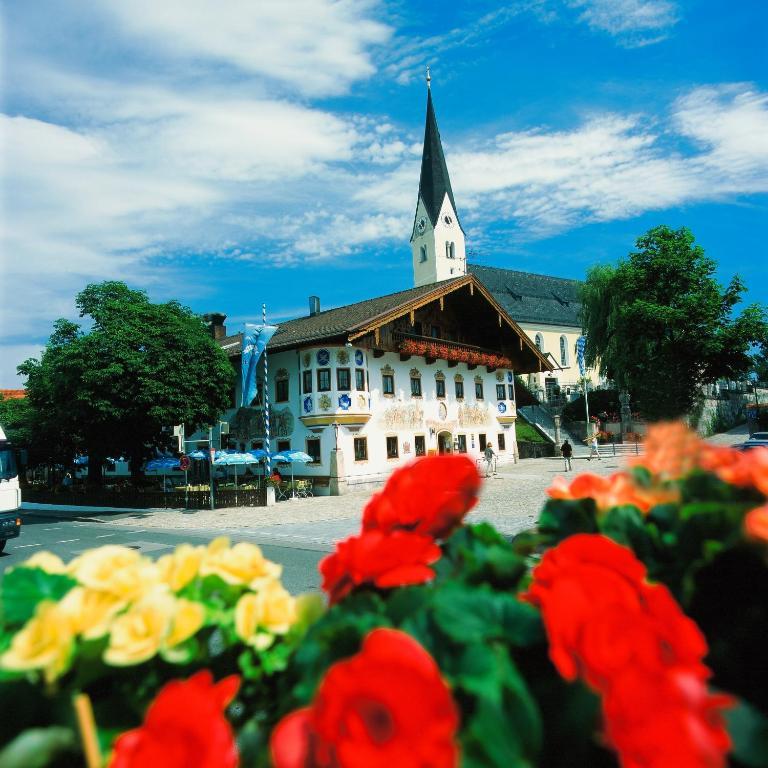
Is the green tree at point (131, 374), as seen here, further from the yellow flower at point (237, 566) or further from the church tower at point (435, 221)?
the church tower at point (435, 221)

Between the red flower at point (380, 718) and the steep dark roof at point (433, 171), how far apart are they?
69165mm

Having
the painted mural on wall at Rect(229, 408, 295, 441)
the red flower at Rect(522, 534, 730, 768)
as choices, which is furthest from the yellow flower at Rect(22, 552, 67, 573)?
the painted mural on wall at Rect(229, 408, 295, 441)

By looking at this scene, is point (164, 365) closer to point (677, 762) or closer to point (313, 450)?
point (313, 450)

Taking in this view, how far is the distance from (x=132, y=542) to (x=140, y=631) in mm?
15463

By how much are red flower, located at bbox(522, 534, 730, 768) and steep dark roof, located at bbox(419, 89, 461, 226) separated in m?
69.0

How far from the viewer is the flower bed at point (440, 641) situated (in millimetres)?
760

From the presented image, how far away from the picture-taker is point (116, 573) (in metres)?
1.18

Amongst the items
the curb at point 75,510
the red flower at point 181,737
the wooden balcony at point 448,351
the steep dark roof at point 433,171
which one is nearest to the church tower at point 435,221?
the steep dark roof at point 433,171

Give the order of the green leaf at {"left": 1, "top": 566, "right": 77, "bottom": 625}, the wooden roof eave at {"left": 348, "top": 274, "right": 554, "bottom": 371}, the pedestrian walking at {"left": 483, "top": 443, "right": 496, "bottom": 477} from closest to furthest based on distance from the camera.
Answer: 1. the green leaf at {"left": 1, "top": 566, "right": 77, "bottom": 625}
2. the wooden roof eave at {"left": 348, "top": 274, "right": 554, "bottom": 371}
3. the pedestrian walking at {"left": 483, "top": 443, "right": 496, "bottom": 477}

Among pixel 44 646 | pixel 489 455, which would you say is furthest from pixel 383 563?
pixel 489 455

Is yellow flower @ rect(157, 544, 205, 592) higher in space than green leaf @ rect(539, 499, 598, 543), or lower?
lower

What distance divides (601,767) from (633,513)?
438 millimetres

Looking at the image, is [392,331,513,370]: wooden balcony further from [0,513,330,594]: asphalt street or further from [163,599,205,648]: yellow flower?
[163,599,205,648]: yellow flower

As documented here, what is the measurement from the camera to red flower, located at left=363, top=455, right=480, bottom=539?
50.4 inches
